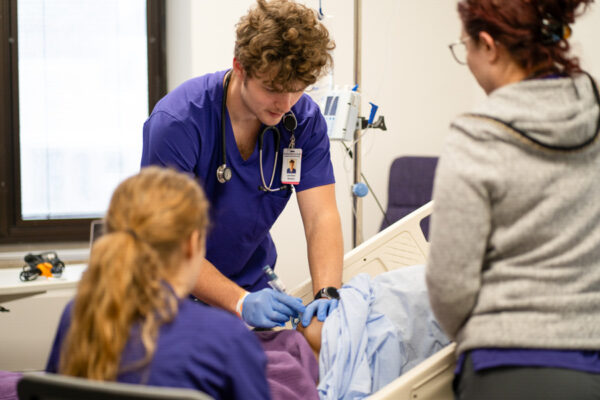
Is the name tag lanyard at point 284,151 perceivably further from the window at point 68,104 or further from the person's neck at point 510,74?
the window at point 68,104

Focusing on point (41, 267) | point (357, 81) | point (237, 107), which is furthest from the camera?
point (41, 267)

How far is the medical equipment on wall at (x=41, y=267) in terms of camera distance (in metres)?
2.45

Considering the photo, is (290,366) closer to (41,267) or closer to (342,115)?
(342,115)

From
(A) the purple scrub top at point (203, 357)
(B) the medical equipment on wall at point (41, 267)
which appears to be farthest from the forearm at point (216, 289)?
(B) the medical equipment on wall at point (41, 267)

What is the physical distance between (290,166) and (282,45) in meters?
0.41

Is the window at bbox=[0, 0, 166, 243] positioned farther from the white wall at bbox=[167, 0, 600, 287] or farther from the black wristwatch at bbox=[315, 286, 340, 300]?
the black wristwatch at bbox=[315, 286, 340, 300]

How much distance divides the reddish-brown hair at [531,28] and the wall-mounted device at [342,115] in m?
1.29

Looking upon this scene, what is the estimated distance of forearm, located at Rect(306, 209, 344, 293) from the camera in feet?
5.28

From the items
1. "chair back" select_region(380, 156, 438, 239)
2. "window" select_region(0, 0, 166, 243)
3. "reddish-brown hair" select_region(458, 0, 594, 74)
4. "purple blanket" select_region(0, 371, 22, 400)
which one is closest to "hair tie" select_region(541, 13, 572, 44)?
"reddish-brown hair" select_region(458, 0, 594, 74)

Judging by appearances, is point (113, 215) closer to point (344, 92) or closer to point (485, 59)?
point (485, 59)

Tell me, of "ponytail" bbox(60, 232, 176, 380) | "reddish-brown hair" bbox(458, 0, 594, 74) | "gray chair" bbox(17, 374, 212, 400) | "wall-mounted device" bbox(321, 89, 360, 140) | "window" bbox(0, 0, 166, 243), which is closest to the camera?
"gray chair" bbox(17, 374, 212, 400)

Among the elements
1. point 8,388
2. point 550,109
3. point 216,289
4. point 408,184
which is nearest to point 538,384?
point 550,109

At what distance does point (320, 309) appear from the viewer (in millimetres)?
1401

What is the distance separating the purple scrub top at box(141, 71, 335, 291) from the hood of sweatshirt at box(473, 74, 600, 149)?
0.83 metres
